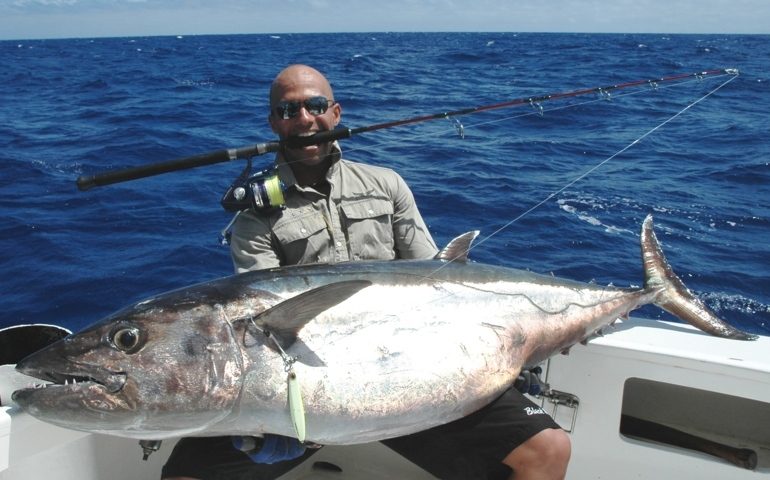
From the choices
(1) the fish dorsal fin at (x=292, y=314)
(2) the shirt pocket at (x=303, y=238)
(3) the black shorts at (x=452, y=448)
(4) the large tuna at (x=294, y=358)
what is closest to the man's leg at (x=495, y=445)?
(3) the black shorts at (x=452, y=448)

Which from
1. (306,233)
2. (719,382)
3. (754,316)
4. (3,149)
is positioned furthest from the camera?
(3,149)

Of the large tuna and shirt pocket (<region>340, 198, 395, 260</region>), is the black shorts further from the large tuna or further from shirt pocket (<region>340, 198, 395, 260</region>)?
shirt pocket (<region>340, 198, 395, 260</region>)

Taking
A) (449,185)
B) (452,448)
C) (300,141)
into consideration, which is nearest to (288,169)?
(300,141)

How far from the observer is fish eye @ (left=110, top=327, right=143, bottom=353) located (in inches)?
69.7

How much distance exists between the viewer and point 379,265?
7.37 ft

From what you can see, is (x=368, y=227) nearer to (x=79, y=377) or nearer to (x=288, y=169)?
(x=288, y=169)

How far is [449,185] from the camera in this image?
8703 mm

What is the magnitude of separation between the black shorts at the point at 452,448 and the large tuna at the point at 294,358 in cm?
23

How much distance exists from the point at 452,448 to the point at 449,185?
21.5 ft

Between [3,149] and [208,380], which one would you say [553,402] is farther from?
[3,149]

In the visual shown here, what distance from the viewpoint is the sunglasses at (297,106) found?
9.71ft

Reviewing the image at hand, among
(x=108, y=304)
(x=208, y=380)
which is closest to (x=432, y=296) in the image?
(x=208, y=380)

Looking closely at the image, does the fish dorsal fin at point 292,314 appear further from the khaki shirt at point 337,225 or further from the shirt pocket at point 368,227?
the shirt pocket at point 368,227

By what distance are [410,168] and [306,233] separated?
683 cm
